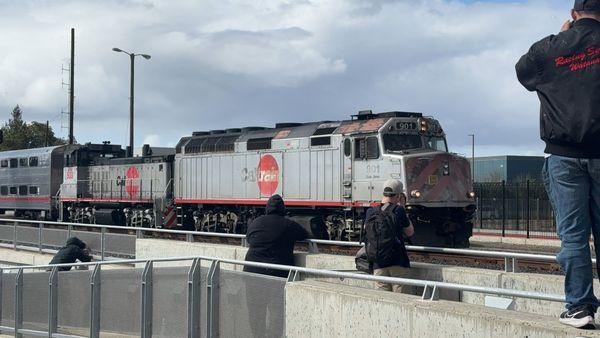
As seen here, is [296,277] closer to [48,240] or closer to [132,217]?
[48,240]

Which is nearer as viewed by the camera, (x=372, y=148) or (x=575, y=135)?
(x=575, y=135)

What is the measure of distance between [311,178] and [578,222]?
16763 millimetres

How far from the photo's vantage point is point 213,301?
721 centimetres

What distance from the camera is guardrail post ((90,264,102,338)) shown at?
9.45 metres

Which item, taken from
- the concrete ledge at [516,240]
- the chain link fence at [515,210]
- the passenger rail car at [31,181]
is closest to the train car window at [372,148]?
the concrete ledge at [516,240]

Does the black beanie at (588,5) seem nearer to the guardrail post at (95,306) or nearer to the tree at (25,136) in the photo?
the guardrail post at (95,306)

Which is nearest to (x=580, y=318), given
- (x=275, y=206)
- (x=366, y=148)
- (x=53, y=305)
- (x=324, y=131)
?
(x=275, y=206)

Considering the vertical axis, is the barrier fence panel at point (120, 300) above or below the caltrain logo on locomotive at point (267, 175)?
below

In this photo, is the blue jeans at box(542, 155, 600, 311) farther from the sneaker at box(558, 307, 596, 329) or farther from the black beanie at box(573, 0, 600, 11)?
the black beanie at box(573, 0, 600, 11)

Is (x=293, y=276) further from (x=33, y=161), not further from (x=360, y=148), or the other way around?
Answer: (x=33, y=161)

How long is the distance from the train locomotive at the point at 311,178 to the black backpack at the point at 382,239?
10.7m

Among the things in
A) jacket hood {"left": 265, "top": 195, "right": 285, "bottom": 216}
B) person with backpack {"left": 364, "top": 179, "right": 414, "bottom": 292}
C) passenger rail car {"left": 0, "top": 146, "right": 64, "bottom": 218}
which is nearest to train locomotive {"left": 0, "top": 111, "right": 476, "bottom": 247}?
passenger rail car {"left": 0, "top": 146, "right": 64, "bottom": 218}

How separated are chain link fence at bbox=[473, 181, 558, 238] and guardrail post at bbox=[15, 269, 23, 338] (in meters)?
16.9

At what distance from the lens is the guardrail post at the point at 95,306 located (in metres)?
9.45
